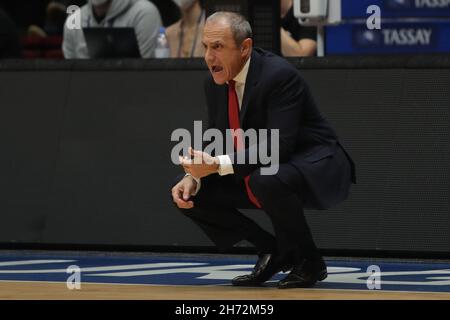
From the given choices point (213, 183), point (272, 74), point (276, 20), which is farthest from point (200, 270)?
point (276, 20)

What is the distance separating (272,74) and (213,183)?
25.4 inches

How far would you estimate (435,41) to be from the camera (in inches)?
367

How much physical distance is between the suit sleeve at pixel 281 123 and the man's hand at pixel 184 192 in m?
0.26

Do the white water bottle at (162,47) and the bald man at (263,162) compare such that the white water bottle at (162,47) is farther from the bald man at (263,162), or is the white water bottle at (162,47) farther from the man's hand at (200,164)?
the man's hand at (200,164)

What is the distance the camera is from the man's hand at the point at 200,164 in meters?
6.56

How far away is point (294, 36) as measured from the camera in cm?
1035

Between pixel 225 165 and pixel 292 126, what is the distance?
1.31ft

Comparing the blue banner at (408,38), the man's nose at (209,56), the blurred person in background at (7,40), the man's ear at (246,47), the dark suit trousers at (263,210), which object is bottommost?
the dark suit trousers at (263,210)

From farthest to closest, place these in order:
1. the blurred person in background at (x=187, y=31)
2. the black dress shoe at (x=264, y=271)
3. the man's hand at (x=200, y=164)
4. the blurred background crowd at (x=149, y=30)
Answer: the blurred person in background at (x=187, y=31) < the blurred background crowd at (x=149, y=30) < the black dress shoe at (x=264, y=271) < the man's hand at (x=200, y=164)

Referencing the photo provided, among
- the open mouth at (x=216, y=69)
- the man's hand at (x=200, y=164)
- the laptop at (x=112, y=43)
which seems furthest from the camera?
the laptop at (x=112, y=43)

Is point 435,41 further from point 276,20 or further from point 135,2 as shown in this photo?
point 135,2

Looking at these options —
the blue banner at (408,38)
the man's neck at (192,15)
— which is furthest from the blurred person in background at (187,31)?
the blue banner at (408,38)

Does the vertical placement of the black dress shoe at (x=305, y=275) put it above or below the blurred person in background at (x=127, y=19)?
below

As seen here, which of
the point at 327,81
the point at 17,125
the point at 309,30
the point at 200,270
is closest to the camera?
the point at 200,270
